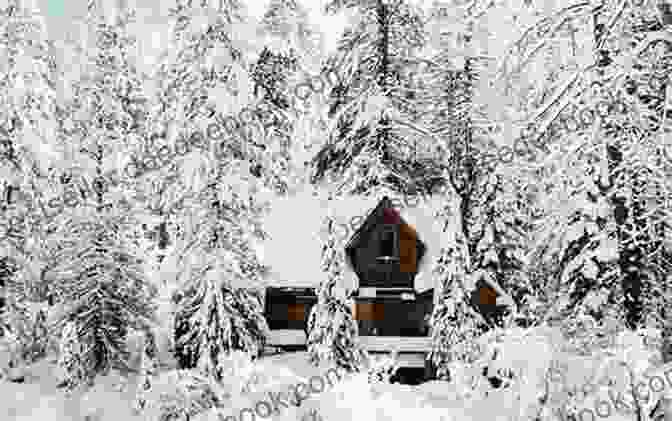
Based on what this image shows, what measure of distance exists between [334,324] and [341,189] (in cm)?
450

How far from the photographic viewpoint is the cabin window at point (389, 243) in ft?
80.6

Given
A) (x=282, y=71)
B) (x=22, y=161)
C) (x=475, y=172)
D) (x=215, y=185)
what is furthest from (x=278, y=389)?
(x=282, y=71)

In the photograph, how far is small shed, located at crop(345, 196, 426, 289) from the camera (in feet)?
80.5

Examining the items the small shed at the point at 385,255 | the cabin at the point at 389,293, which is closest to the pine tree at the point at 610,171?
the cabin at the point at 389,293

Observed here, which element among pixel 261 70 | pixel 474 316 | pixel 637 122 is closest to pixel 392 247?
pixel 474 316

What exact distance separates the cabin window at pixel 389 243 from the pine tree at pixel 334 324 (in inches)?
258

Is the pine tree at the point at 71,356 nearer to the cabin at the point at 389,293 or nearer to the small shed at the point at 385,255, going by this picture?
the cabin at the point at 389,293

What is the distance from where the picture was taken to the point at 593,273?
35.2 ft

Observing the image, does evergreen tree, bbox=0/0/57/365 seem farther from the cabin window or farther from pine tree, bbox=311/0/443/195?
the cabin window

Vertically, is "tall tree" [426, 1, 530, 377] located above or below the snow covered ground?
above

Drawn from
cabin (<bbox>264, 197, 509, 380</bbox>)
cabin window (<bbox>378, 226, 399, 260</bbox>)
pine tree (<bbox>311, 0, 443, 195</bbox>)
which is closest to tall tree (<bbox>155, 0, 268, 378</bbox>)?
pine tree (<bbox>311, 0, 443, 195</bbox>)

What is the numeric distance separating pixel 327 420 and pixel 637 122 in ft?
19.8

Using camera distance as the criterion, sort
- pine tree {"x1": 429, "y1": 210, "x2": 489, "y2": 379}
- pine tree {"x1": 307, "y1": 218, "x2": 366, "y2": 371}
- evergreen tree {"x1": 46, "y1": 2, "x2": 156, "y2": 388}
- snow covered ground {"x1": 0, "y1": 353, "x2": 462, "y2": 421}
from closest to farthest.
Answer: snow covered ground {"x1": 0, "y1": 353, "x2": 462, "y2": 421} → pine tree {"x1": 307, "y1": 218, "x2": 366, "y2": 371} → pine tree {"x1": 429, "y1": 210, "x2": 489, "y2": 379} → evergreen tree {"x1": 46, "y1": 2, "x2": 156, "y2": 388}

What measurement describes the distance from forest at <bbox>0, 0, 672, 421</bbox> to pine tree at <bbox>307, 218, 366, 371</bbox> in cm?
7
